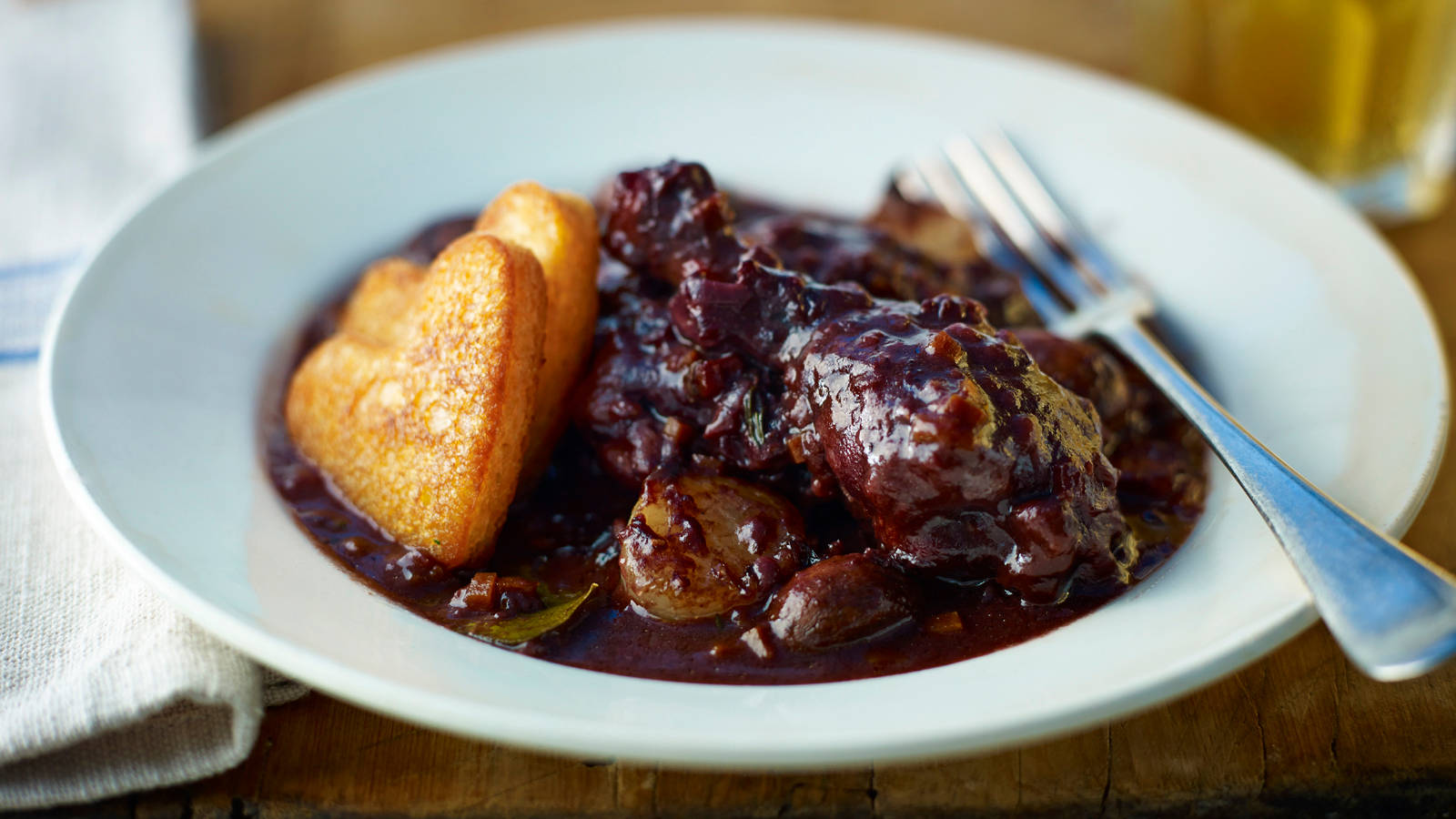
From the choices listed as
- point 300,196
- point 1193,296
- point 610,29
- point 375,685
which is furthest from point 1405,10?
point 375,685

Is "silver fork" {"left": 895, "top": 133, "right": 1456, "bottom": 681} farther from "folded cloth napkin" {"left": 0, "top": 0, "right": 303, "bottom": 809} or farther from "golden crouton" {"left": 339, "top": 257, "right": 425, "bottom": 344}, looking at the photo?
"folded cloth napkin" {"left": 0, "top": 0, "right": 303, "bottom": 809}

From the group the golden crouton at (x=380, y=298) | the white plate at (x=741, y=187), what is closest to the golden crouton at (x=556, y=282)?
the golden crouton at (x=380, y=298)

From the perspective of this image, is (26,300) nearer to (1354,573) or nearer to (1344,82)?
(1354,573)

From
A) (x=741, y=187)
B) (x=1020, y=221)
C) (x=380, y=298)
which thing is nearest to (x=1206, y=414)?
(x=1020, y=221)

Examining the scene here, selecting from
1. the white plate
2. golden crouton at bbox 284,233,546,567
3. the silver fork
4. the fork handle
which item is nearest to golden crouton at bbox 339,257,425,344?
the white plate

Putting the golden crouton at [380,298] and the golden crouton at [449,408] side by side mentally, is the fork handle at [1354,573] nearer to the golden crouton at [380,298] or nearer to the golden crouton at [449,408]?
the golden crouton at [449,408]

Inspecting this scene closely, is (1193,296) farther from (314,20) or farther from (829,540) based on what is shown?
(314,20)

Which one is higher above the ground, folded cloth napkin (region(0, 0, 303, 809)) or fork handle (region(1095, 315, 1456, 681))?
fork handle (region(1095, 315, 1456, 681))
